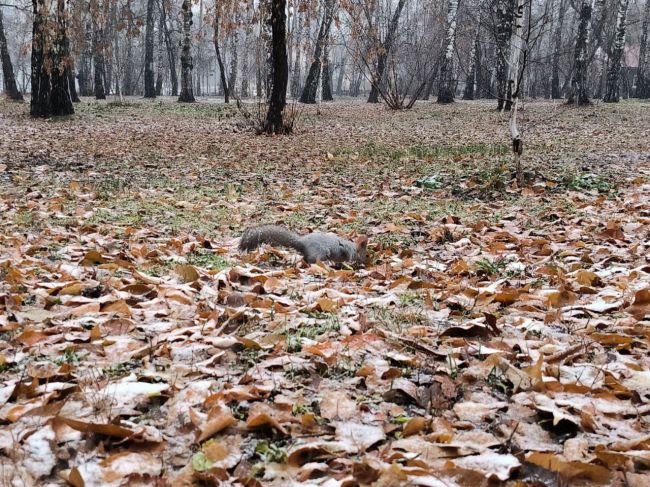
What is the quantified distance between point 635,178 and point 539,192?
4.56 feet

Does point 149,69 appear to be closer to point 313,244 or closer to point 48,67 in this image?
point 48,67

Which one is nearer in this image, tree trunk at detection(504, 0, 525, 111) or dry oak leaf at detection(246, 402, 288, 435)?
dry oak leaf at detection(246, 402, 288, 435)

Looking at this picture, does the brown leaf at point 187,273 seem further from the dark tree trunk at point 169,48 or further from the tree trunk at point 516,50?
the dark tree trunk at point 169,48

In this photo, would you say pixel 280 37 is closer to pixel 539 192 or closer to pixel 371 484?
pixel 539 192

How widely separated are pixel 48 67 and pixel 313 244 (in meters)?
10.1

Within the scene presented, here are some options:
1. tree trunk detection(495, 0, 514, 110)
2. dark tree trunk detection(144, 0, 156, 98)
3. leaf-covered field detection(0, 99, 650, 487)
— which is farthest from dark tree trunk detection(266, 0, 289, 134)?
dark tree trunk detection(144, 0, 156, 98)

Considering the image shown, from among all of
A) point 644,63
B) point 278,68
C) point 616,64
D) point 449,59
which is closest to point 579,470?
point 278,68

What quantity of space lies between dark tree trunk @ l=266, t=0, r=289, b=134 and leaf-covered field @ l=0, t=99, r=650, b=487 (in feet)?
20.0

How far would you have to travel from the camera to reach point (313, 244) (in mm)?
4285

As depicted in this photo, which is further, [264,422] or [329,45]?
[329,45]

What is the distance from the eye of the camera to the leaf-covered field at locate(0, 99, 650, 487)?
67.8 inches

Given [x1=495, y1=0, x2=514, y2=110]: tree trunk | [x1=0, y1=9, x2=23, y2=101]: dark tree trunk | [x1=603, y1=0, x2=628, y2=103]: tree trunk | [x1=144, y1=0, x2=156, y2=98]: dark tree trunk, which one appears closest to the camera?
[x1=495, y1=0, x2=514, y2=110]: tree trunk

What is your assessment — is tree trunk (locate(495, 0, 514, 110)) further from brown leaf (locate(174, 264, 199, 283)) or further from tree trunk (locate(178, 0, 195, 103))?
tree trunk (locate(178, 0, 195, 103))

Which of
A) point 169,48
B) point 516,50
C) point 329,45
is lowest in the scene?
point 516,50
